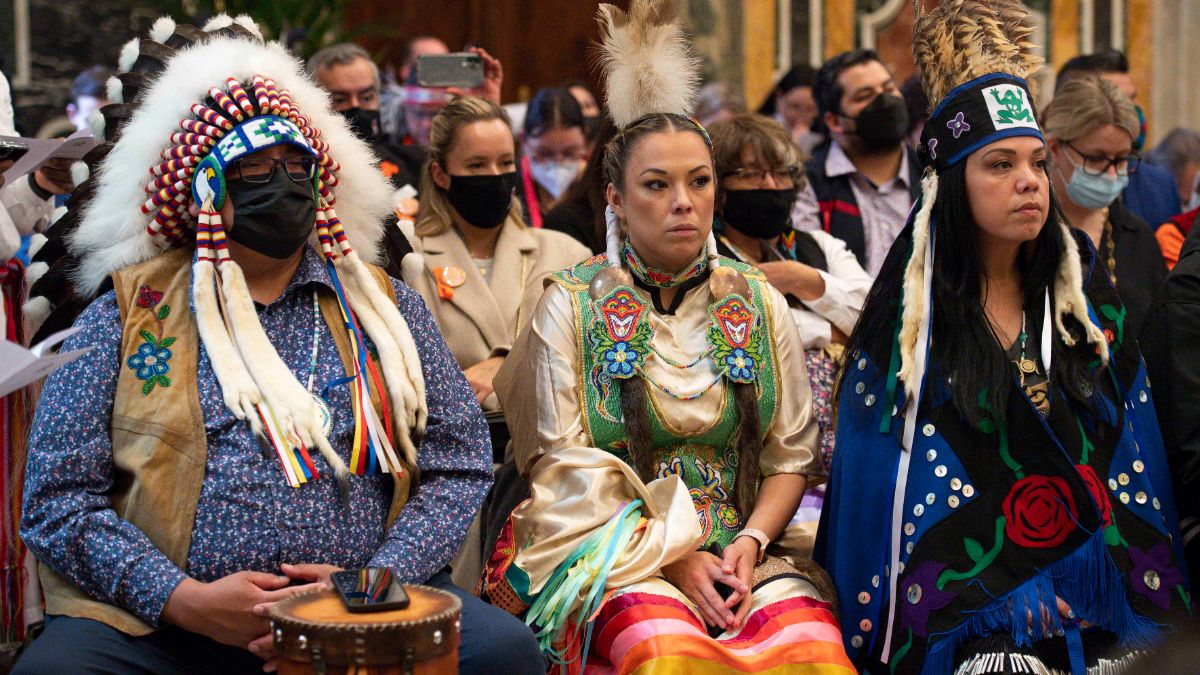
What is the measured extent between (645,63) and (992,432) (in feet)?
4.71

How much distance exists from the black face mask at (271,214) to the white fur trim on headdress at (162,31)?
650mm

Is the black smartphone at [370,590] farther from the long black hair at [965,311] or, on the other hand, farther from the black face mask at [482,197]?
the black face mask at [482,197]

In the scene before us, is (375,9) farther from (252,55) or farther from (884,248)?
(252,55)

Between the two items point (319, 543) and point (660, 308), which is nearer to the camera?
point (319, 543)

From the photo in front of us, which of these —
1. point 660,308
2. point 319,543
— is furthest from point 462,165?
point 319,543

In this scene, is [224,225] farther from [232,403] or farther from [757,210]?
[757,210]

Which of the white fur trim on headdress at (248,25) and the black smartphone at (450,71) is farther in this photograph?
the black smartphone at (450,71)

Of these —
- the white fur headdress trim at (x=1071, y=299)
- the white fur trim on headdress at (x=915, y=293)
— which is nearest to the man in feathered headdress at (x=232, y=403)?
the white fur trim on headdress at (x=915, y=293)

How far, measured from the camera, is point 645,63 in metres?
4.02

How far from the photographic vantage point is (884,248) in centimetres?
550

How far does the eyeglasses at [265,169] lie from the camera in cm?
338

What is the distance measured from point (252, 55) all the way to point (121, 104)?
50 centimetres

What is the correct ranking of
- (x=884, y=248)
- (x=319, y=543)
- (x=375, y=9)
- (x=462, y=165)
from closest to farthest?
1. (x=319, y=543)
2. (x=462, y=165)
3. (x=884, y=248)
4. (x=375, y=9)

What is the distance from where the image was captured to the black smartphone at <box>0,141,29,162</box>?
12.1ft
